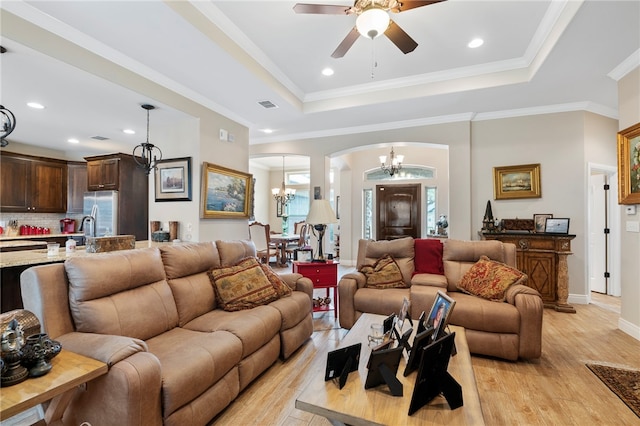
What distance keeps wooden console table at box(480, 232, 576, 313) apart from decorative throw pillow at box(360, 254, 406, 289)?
1934 mm

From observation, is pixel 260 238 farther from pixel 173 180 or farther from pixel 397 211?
pixel 397 211

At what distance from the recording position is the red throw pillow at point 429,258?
339cm

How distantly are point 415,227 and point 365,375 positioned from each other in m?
6.22

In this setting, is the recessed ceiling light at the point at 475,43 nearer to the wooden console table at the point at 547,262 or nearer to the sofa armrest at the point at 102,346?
the wooden console table at the point at 547,262

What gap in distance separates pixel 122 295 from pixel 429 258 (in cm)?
294

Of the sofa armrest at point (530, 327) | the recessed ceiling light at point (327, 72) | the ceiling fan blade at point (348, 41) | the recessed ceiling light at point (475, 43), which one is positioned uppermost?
the recessed ceiling light at point (475, 43)

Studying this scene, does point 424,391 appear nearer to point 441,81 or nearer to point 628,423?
point 628,423

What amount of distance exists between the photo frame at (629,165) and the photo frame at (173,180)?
16.4 ft

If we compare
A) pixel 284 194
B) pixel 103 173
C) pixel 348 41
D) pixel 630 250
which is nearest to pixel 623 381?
pixel 630 250

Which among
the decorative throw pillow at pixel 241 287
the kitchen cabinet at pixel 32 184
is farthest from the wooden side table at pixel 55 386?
the kitchen cabinet at pixel 32 184

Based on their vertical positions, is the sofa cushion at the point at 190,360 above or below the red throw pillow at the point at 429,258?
below

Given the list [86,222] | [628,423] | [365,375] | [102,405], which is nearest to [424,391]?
[365,375]

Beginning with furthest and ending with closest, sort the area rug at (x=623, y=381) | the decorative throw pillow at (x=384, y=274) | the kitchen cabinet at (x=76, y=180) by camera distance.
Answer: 1. the kitchen cabinet at (x=76, y=180)
2. the decorative throw pillow at (x=384, y=274)
3. the area rug at (x=623, y=381)

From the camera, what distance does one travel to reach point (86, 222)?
547 cm
